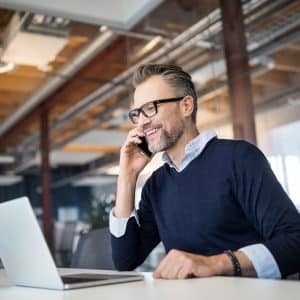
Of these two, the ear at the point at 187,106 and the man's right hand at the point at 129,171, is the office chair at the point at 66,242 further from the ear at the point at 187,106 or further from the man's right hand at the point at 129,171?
the ear at the point at 187,106

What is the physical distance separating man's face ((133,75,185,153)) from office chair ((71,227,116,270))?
1.47ft

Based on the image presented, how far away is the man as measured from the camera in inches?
47.0

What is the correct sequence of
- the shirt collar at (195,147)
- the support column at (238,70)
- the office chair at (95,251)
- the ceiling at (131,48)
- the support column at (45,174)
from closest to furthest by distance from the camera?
the shirt collar at (195,147) < the office chair at (95,251) < the support column at (238,70) < the ceiling at (131,48) < the support column at (45,174)

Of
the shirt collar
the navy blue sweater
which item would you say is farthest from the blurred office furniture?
the shirt collar

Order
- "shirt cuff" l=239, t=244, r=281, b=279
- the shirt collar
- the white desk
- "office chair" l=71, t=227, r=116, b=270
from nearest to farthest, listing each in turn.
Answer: the white desk < "shirt cuff" l=239, t=244, r=281, b=279 < the shirt collar < "office chair" l=71, t=227, r=116, b=270

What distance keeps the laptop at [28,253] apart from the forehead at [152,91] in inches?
24.9

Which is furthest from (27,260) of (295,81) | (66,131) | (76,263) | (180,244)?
(66,131)

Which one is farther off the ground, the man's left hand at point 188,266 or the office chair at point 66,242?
the man's left hand at point 188,266

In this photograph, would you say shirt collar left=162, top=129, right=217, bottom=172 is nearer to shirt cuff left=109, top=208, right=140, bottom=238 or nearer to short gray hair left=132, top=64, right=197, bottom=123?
short gray hair left=132, top=64, right=197, bottom=123

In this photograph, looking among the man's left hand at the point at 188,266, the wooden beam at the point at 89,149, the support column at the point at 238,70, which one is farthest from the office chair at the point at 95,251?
the wooden beam at the point at 89,149

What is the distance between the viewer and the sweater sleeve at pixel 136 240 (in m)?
1.62

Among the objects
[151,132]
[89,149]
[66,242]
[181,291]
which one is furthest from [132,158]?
[89,149]

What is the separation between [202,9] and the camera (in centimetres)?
343

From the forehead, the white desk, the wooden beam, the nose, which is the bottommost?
the white desk
